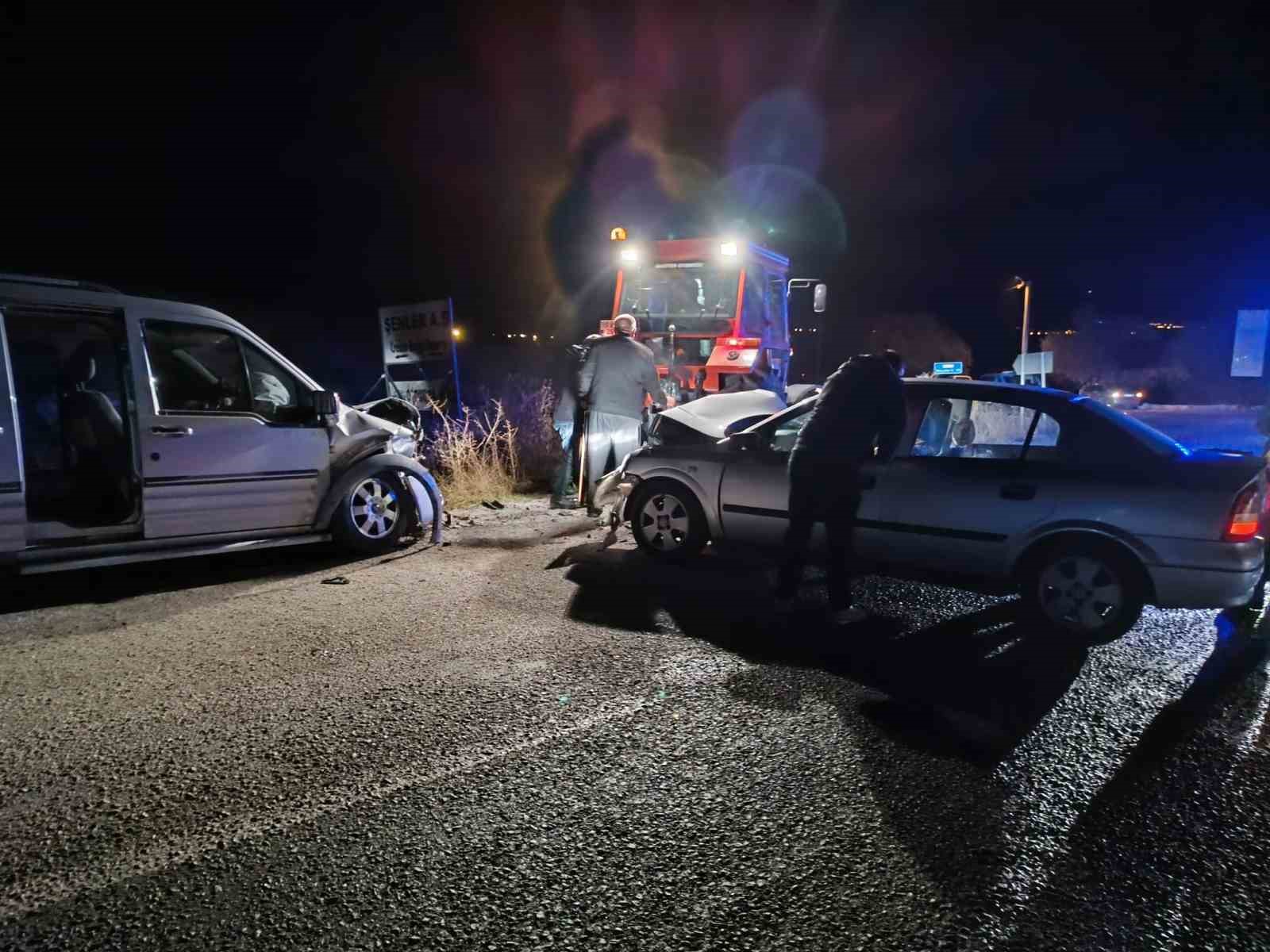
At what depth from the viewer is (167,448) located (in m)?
5.13

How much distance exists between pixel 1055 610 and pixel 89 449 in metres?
6.98

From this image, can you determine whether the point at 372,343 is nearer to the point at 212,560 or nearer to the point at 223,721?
the point at 212,560

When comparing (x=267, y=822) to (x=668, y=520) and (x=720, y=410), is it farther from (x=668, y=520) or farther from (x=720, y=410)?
(x=720, y=410)

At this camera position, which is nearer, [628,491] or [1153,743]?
[1153,743]

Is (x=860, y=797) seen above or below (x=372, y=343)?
below

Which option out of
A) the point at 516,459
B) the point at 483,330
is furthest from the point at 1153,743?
the point at 483,330

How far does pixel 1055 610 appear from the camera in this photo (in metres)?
4.27

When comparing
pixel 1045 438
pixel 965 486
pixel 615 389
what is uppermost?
pixel 615 389

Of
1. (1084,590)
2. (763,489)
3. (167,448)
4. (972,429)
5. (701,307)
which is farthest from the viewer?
(701,307)

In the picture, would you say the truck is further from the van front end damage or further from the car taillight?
the car taillight

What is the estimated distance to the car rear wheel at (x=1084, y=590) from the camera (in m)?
4.09

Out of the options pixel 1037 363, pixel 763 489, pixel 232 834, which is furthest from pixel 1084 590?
pixel 1037 363

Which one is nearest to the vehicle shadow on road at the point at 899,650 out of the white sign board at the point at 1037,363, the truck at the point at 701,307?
the truck at the point at 701,307

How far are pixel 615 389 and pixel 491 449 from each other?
9.59 ft
